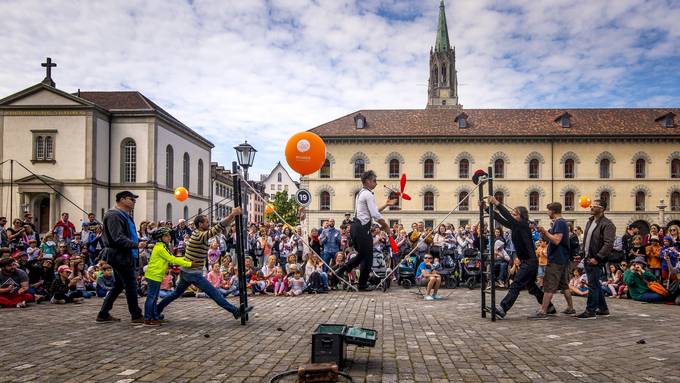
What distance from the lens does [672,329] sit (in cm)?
841

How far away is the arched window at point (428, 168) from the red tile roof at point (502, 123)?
2.63 m

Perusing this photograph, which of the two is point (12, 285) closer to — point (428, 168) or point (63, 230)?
point (63, 230)

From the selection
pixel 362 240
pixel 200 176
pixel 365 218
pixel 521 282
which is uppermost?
pixel 200 176

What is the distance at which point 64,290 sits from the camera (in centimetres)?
1268

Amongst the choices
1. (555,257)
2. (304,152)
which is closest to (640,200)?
(555,257)

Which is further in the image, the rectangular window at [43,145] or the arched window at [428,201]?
the arched window at [428,201]

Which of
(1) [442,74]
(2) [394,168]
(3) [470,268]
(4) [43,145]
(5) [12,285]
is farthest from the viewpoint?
(1) [442,74]

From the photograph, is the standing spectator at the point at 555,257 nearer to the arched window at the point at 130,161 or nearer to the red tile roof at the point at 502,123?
the red tile roof at the point at 502,123

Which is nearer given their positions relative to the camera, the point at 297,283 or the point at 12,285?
the point at 12,285

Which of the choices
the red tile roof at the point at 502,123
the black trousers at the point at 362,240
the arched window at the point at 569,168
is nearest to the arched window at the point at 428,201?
the red tile roof at the point at 502,123

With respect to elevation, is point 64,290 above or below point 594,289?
below

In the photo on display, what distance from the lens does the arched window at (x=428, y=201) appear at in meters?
51.8

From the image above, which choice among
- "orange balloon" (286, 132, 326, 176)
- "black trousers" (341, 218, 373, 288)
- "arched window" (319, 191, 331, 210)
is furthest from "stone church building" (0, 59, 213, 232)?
"black trousers" (341, 218, 373, 288)

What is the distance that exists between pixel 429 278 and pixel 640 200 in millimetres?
46253
